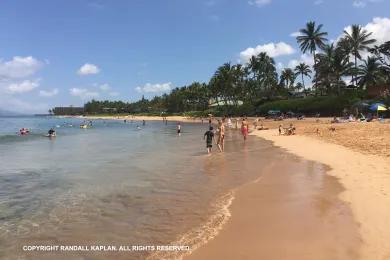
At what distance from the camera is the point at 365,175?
13.8m

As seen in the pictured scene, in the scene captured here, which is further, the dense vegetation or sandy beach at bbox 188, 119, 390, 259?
the dense vegetation

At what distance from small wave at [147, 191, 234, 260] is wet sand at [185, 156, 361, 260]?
0.16 m

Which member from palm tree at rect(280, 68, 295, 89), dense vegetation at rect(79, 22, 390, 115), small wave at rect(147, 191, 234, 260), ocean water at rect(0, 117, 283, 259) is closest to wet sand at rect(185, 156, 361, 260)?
small wave at rect(147, 191, 234, 260)

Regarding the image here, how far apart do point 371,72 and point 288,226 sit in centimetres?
6578

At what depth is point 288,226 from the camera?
852 cm

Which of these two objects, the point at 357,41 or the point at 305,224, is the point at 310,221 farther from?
the point at 357,41

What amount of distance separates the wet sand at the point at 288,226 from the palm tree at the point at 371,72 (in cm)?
5961

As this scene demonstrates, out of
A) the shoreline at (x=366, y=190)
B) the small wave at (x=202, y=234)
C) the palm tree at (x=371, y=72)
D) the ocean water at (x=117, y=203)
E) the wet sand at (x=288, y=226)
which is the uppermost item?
the palm tree at (x=371, y=72)

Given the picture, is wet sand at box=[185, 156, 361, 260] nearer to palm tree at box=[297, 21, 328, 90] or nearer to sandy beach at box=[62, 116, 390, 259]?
sandy beach at box=[62, 116, 390, 259]

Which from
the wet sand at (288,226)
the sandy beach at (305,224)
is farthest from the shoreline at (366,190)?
the wet sand at (288,226)

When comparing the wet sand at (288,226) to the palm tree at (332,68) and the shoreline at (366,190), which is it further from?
the palm tree at (332,68)

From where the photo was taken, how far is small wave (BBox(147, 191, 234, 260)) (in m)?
7.19

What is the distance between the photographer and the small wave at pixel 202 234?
719 centimetres

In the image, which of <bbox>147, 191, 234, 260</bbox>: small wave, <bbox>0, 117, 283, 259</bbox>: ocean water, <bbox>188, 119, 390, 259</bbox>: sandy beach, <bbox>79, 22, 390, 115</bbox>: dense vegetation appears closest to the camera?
<bbox>188, 119, 390, 259</bbox>: sandy beach
